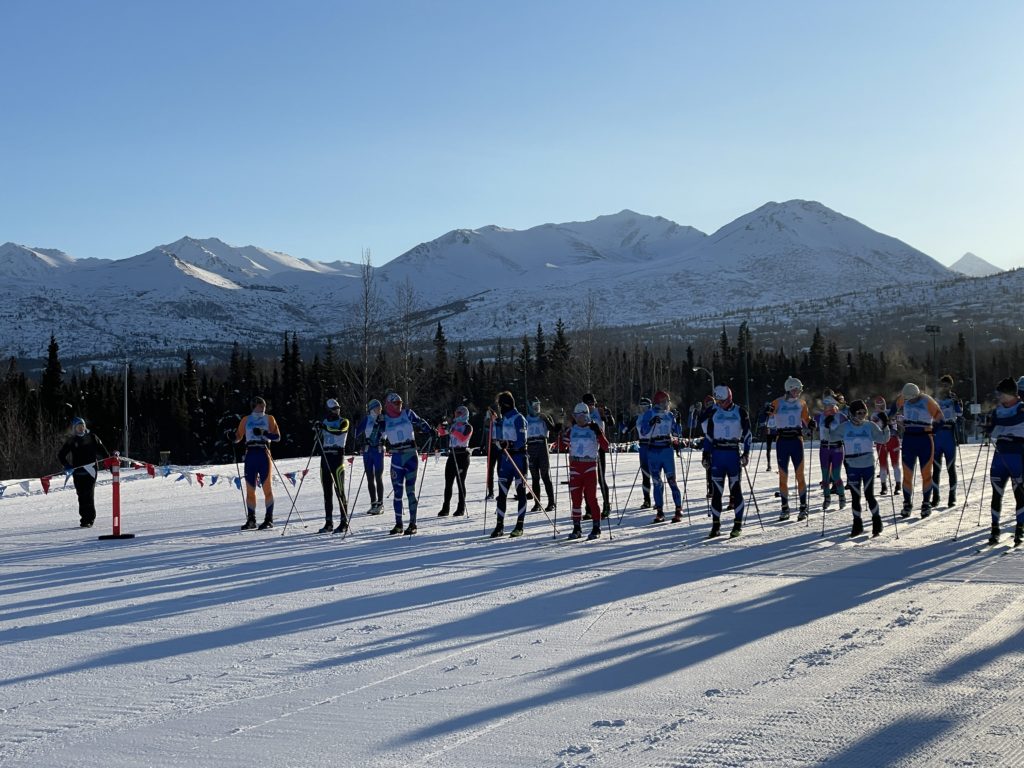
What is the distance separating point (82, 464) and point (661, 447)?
9.84 meters

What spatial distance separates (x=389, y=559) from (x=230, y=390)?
102 meters

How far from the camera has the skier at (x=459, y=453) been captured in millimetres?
16531

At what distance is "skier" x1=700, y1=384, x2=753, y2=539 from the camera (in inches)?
521

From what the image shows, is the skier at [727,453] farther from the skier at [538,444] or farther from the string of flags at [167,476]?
the string of flags at [167,476]

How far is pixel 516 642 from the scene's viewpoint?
7.32 m

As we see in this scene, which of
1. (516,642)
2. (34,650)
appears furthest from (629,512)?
(34,650)

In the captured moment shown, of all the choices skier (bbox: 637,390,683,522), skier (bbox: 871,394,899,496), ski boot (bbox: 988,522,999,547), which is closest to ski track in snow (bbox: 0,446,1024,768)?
ski boot (bbox: 988,522,999,547)

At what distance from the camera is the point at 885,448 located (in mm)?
18109

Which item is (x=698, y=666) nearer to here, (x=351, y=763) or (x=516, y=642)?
(x=516, y=642)

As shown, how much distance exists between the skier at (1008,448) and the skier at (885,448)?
4870mm

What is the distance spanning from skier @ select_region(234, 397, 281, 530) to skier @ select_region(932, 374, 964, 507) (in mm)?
10673

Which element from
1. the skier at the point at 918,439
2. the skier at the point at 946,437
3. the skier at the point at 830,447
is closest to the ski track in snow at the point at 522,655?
the skier at the point at 918,439

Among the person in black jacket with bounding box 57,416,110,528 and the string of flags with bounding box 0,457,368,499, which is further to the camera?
the string of flags with bounding box 0,457,368,499

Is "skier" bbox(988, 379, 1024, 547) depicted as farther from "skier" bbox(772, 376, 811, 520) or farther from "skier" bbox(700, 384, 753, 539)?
"skier" bbox(772, 376, 811, 520)
